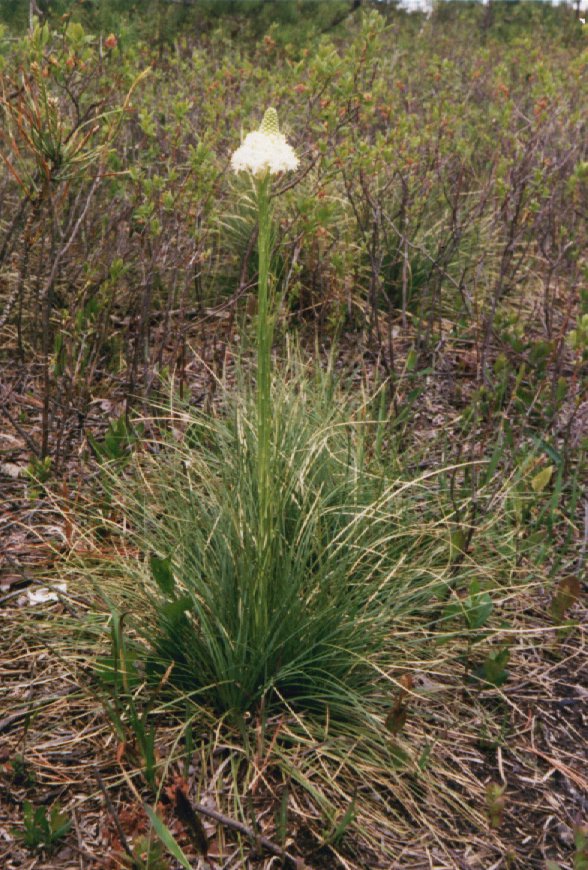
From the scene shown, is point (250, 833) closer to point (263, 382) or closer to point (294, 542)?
point (294, 542)

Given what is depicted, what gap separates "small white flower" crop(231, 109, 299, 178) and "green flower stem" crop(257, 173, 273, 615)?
0.03 m

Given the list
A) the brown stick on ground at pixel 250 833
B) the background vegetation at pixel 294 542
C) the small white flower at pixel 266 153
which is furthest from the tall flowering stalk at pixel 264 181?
the brown stick on ground at pixel 250 833

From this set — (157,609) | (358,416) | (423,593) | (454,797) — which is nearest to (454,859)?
(454,797)

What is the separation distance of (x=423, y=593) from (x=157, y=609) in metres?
0.72

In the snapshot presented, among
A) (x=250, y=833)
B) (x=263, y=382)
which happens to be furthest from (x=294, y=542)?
(x=250, y=833)

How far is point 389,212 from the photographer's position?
502 cm

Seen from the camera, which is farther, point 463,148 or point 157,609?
point 463,148

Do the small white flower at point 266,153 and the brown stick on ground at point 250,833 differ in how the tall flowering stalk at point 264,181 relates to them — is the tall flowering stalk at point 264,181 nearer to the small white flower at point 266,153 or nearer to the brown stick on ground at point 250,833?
the small white flower at point 266,153

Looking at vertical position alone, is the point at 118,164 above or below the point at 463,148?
below

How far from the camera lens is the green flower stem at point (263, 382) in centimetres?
183

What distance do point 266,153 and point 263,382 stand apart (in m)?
0.47

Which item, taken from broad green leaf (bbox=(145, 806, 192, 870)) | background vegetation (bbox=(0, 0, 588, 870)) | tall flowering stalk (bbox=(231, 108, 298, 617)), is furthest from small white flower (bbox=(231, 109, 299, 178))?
broad green leaf (bbox=(145, 806, 192, 870))

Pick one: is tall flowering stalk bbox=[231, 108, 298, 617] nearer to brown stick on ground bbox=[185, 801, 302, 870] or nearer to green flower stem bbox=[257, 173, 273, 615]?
green flower stem bbox=[257, 173, 273, 615]

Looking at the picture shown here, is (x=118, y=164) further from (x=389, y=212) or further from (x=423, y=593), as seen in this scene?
(x=423, y=593)
